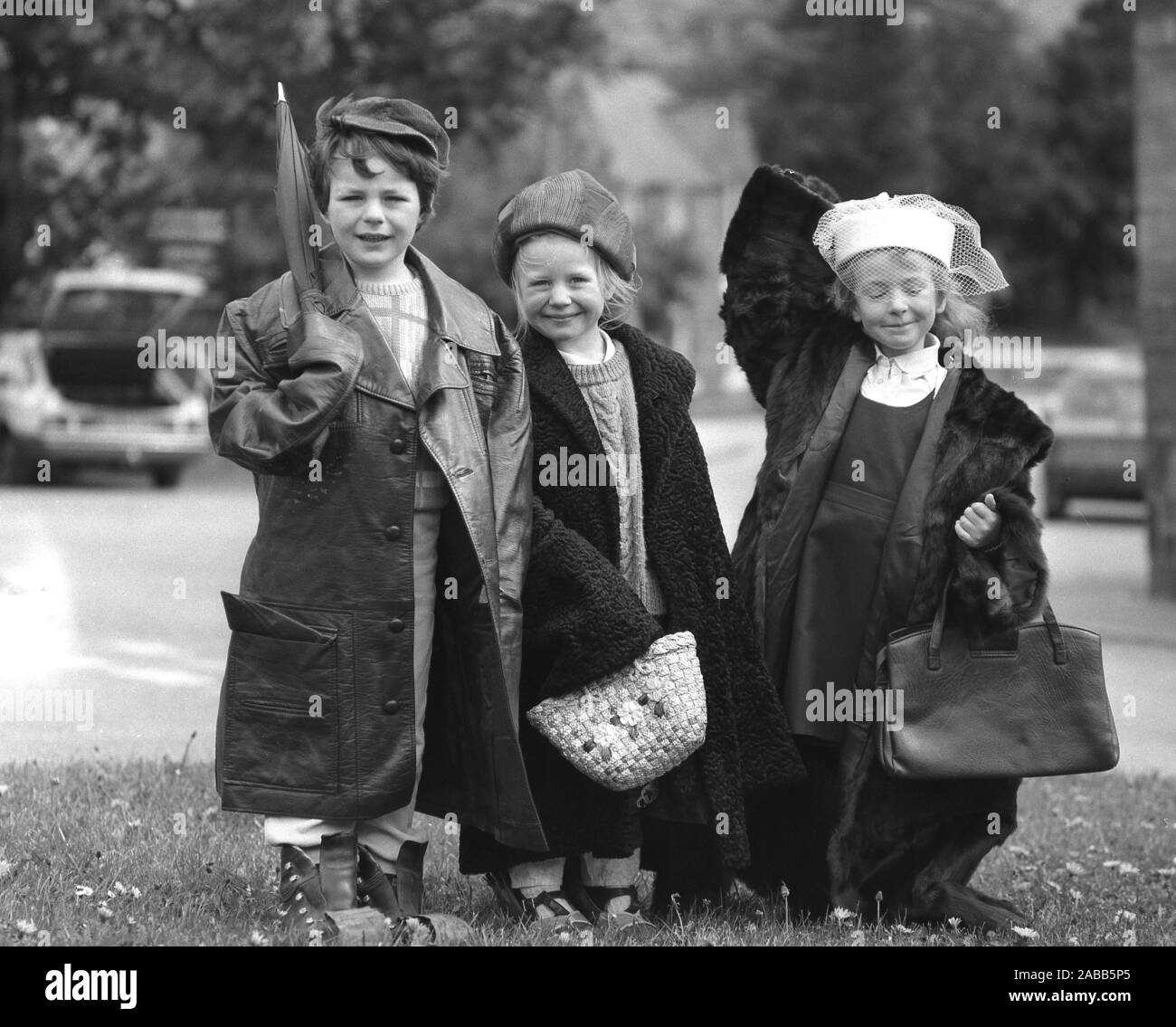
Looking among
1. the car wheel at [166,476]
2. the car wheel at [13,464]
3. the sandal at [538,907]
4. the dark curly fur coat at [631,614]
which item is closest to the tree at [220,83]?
the car wheel at [166,476]

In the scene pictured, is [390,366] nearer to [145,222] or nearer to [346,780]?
[346,780]

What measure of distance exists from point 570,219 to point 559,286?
159 mm

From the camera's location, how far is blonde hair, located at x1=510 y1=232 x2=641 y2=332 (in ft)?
15.1

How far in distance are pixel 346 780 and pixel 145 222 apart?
789 inches

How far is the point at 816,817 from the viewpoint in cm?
493

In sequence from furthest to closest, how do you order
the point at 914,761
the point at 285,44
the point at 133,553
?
the point at 285,44
the point at 133,553
the point at 914,761

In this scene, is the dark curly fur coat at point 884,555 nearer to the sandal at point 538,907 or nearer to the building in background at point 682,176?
the sandal at point 538,907

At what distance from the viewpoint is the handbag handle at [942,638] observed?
4.65 meters

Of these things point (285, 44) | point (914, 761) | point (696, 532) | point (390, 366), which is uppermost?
point (285, 44)

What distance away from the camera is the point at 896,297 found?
4758 mm

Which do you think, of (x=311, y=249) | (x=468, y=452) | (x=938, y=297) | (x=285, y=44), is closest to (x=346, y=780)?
(x=468, y=452)

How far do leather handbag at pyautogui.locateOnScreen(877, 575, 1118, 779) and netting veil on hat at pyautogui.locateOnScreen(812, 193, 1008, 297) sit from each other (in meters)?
0.78

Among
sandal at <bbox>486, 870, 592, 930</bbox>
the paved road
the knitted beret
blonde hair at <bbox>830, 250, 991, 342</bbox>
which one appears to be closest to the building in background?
the paved road

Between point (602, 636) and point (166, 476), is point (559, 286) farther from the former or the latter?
point (166, 476)
